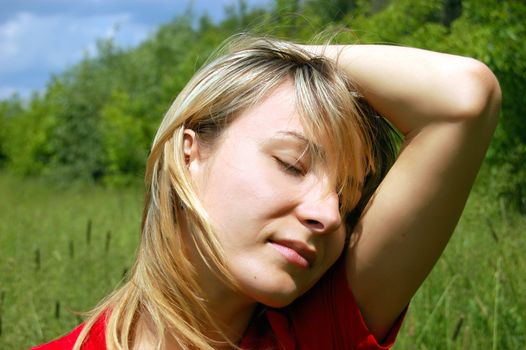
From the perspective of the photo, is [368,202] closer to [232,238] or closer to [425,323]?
[232,238]

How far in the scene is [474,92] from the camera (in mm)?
1665

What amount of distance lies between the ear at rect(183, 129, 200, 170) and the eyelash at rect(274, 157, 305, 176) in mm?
235

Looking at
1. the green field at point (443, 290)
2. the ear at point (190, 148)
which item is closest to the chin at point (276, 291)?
the ear at point (190, 148)

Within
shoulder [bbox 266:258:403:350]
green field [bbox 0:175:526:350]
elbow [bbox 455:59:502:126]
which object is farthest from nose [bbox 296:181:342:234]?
green field [bbox 0:175:526:350]

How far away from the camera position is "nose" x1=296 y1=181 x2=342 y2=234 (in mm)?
1650

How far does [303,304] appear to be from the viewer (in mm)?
1884

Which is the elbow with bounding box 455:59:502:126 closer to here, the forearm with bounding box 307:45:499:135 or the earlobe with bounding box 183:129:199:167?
the forearm with bounding box 307:45:499:135

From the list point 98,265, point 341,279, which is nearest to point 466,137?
point 341,279

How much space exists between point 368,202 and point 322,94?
289mm

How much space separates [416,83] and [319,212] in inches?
14.6

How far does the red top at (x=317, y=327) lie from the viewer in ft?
5.96

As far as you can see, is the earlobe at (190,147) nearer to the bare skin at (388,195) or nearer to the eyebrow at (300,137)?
the bare skin at (388,195)

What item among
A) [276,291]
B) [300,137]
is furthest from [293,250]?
[300,137]

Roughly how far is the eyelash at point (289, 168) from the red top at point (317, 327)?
0.31 metres
